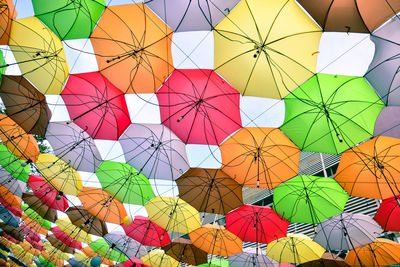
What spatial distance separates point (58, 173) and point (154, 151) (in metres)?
7.80

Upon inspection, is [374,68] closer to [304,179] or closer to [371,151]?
[371,151]

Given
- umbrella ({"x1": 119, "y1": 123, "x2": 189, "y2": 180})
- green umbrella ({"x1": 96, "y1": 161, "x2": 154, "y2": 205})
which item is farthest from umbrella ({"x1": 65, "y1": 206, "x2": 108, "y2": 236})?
umbrella ({"x1": 119, "y1": 123, "x2": 189, "y2": 180})

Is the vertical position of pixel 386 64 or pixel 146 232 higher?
pixel 386 64

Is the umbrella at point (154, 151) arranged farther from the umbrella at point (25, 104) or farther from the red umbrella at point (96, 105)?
the umbrella at point (25, 104)

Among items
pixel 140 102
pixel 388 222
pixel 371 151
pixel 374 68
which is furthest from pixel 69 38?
pixel 388 222

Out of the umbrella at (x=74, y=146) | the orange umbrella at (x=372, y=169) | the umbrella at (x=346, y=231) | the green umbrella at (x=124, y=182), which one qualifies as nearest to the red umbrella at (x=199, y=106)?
the green umbrella at (x=124, y=182)

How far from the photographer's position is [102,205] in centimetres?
1722

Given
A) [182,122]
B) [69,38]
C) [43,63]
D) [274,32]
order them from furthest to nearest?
[182,122] < [43,63] < [69,38] < [274,32]

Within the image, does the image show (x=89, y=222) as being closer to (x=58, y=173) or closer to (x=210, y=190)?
(x=58, y=173)

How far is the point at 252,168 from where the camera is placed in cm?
1280

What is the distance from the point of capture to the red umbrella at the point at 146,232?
18536 mm

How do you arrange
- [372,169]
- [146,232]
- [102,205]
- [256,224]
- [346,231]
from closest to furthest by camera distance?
[372,169], [346,231], [256,224], [102,205], [146,232]

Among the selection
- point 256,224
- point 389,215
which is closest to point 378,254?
point 389,215

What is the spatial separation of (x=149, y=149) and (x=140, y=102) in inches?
122
